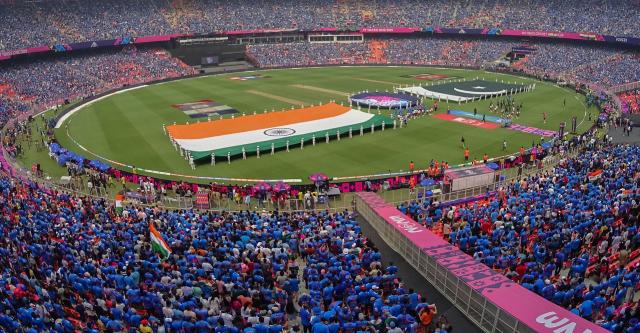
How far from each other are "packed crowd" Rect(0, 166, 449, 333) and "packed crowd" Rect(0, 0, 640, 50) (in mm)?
66347

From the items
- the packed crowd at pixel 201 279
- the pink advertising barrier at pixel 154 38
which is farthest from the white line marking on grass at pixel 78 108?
the packed crowd at pixel 201 279

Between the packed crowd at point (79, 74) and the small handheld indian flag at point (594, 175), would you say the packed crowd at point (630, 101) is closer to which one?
the small handheld indian flag at point (594, 175)

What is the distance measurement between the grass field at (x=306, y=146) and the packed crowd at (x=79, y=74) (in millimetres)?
6658

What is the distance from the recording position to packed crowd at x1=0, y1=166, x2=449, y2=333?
1348 cm

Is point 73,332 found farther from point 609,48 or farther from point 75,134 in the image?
point 609,48

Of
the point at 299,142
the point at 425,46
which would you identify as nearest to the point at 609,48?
the point at 425,46

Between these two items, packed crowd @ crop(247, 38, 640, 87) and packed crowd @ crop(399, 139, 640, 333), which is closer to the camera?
packed crowd @ crop(399, 139, 640, 333)

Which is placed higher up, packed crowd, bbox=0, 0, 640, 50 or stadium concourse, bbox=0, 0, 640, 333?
packed crowd, bbox=0, 0, 640, 50

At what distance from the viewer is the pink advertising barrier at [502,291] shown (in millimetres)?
11922

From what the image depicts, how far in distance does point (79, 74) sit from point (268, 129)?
46929 millimetres

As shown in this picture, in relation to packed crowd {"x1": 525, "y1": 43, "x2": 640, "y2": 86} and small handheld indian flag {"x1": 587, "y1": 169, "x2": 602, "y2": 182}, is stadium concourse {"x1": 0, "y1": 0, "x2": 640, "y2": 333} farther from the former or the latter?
packed crowd {"x1": 525, "y1": 43, "x2": 640, "y2": 86}

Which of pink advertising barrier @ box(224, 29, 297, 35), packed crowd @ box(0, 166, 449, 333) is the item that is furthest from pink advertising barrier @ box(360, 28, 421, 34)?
packed crowd @ box(0, 166, 449, 333)

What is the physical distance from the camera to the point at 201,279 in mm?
15828

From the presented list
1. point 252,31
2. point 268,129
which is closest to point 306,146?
point 268,129
